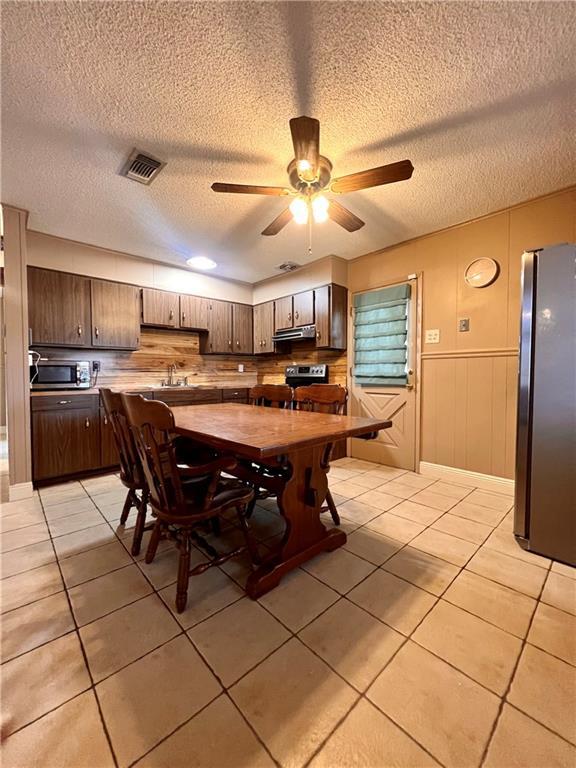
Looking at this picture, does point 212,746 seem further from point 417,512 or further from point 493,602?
point 417,512

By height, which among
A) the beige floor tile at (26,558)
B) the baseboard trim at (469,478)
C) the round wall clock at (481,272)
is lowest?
the beige floor tile at (26,558)

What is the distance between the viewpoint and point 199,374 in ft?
15.3

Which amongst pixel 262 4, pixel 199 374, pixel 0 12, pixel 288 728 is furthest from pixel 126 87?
pixel 199 374

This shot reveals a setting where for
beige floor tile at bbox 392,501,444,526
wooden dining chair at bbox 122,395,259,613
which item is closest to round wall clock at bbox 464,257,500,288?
beige floor tile at bbox 392,501,444,526

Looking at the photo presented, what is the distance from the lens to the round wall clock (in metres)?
2.78

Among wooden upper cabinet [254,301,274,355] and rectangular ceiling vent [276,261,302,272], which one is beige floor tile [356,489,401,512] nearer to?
wooden upper cabinet [254,301,274,355]

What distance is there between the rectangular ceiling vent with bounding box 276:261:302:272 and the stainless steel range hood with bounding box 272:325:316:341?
32.6 inches

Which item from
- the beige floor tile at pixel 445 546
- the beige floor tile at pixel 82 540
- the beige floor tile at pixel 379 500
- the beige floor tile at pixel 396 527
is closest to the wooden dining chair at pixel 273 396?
the beige floor tile at pixel 379 500

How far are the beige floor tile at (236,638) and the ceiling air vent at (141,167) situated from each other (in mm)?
2655

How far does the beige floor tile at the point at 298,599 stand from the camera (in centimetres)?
135

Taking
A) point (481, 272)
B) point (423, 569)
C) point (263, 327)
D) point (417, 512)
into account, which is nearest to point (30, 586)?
point (423, 569)

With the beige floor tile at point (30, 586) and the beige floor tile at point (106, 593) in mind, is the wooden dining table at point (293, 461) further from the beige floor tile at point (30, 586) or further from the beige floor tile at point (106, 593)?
the beige floor tile at point (30, 586)

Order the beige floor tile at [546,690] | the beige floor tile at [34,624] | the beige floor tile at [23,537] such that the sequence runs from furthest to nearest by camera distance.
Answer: the beige floor tile at [23,537] < the beige floor tile at [34,624] < the beige floor tile at [546,690]

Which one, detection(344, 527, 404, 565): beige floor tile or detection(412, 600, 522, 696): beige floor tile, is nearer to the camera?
detection(412, 600, 522, 696): beige floor tile
